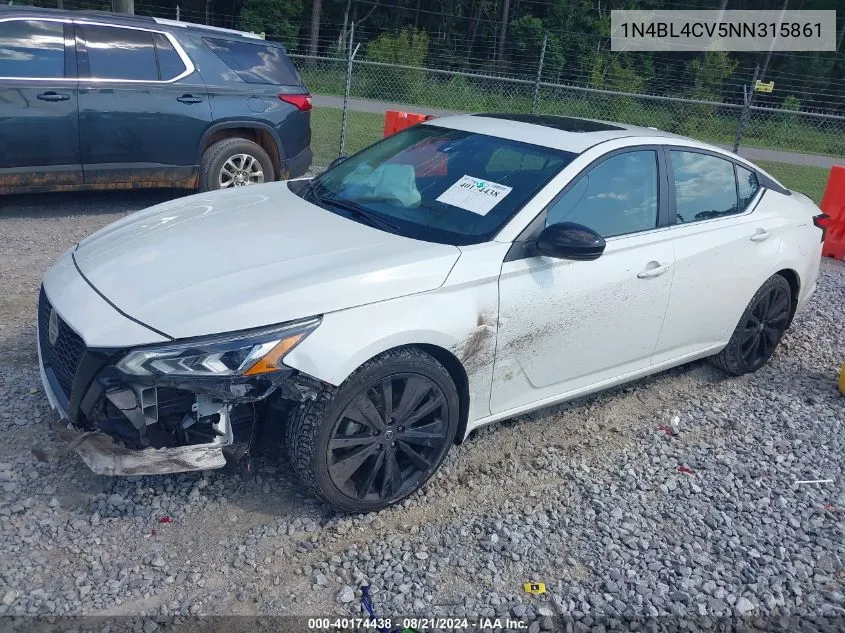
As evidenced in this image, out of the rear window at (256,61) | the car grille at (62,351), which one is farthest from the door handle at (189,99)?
the car grille at (62,351)

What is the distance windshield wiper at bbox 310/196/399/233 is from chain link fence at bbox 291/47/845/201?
35.6 ft

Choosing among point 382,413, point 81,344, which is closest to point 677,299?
point 382,413

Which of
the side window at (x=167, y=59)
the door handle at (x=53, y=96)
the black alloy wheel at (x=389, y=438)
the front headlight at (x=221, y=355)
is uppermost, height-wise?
the side window at (x=167, y=59)

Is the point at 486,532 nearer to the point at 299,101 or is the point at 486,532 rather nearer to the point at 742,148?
the point at 299,101

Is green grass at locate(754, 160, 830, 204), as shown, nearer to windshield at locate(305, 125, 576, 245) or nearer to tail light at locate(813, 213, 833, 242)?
tail light at locate(813, 213, 833, 242)

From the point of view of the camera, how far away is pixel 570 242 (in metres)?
3.57

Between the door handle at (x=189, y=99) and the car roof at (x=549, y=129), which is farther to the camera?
the door handle at (x=189, y=99)

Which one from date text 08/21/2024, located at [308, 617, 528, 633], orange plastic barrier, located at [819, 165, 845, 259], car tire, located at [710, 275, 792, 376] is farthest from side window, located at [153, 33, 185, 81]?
orange plastic barrier, located at [819, 165, 845, 259]

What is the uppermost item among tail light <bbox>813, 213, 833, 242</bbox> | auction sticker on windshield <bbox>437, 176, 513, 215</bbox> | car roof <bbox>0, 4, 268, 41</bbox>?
car roof <bbox>0, 4, 268, 41</bbox>

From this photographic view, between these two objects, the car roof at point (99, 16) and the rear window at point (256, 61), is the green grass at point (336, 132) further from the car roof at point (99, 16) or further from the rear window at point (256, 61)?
the car roof at point (99, 16)

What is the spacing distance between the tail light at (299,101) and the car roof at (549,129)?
12.8ft

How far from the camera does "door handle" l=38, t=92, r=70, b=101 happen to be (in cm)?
686

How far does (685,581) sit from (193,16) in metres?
37.3

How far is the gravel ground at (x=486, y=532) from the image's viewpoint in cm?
300
